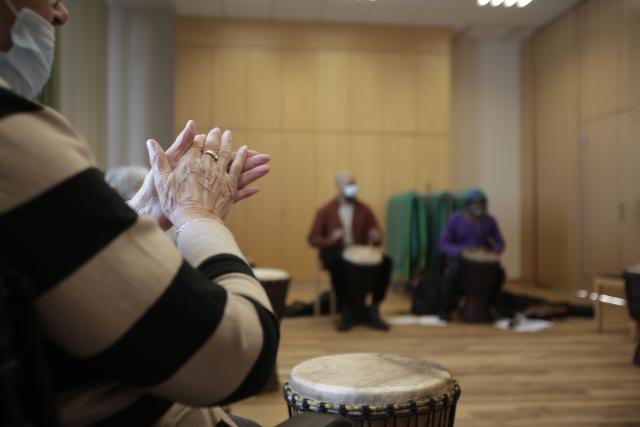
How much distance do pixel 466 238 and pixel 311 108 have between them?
2728mm

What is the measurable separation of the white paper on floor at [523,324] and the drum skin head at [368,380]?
3.29 metres

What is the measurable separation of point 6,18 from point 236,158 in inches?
16.7

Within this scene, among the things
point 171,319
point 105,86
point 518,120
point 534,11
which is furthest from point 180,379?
point 518,120

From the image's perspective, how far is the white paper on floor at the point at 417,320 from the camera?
471 centimetres

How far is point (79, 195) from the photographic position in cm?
60

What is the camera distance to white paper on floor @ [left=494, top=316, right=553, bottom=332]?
4422 millimetres

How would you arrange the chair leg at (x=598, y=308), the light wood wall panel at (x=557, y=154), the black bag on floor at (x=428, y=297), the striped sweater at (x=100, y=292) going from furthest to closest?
the light wood wall panel at (x=557, y=154) → the black bag on floor at (x=428, y=297) → the chair leg at (x=598, y=308) → the striped sweater at (x=100, y=292)

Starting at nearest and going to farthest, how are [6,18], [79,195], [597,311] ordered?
Answer: [79,195], [6,18], [597,311]

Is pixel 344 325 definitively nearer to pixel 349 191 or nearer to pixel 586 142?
pixel 349 191

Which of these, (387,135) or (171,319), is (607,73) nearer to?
(387,135)

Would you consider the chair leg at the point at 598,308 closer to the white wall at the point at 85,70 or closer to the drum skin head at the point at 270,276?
the drum skin head at the point at 270,276

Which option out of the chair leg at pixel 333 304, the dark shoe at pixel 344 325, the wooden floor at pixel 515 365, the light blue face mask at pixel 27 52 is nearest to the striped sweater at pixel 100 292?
the light blue face mask at pixel 27 52

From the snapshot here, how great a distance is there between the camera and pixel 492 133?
763 centimetres

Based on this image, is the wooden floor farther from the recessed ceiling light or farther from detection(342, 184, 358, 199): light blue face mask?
the recessed ceiling light
